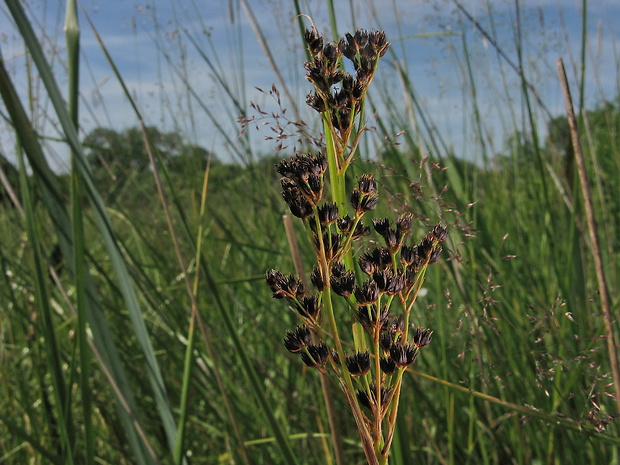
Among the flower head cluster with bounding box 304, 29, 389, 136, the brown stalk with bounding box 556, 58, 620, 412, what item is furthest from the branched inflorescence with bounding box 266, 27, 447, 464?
the brown stalk with bounding box 556, 58, 620, 412

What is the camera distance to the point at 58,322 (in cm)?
250

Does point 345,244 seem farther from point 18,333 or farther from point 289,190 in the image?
point 18,333

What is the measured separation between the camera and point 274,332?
7.03 feet

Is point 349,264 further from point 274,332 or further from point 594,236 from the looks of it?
point 274,332

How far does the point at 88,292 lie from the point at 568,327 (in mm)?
1353

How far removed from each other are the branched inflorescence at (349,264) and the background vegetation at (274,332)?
0.11 metres

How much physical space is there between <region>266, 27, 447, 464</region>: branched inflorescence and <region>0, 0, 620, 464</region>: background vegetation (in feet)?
0.37

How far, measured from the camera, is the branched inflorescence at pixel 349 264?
1.52ft

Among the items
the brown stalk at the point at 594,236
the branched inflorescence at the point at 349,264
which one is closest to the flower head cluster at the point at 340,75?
the branched inflorescence at the point at 349,264

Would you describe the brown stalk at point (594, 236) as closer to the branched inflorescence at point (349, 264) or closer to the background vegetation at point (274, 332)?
the background vegetation at point (274, 332)

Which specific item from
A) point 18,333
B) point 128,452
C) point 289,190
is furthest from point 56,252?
point 289,190

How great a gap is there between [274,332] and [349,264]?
5.52 ft

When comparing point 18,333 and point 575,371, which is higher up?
point 18,333

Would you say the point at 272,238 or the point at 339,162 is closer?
the point at 339,162
